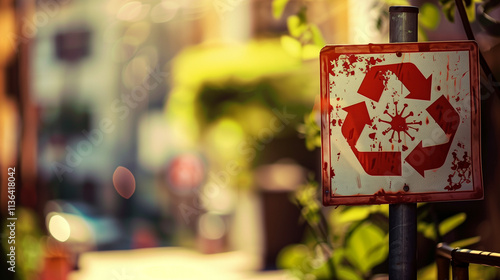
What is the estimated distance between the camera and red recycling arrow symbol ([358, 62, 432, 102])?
1653 millimetres

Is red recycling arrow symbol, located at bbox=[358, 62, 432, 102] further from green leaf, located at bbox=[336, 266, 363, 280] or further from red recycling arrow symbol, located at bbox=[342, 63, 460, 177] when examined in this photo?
green leaf, located at bbox=[336, 266, 363, 280]

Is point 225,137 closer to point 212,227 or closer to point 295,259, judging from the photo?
point 212,227

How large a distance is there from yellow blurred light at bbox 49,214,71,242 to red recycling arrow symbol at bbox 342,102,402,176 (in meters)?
9.13

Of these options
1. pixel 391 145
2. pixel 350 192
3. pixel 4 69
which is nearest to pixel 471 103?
pixel 391 145

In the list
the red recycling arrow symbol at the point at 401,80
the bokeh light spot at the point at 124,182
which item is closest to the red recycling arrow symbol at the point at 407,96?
the red recycling arrow symbol at the point at 401,80

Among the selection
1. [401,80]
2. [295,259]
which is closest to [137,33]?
[295,259]

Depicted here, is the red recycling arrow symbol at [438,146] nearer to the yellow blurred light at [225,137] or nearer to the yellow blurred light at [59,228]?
the yellow blurred light at [59,228]

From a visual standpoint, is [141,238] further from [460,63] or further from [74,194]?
[460,63]

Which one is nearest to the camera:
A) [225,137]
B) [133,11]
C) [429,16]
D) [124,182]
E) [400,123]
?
[400,123]

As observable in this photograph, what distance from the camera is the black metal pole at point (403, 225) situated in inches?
64.9

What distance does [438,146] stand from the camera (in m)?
1.65

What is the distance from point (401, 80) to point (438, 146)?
211mm

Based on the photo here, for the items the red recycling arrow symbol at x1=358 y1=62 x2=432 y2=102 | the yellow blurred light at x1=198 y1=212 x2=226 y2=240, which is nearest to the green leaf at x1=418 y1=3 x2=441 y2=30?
the red recycling arrow symbol at x1=358 y1=62 x2=432 y2=102

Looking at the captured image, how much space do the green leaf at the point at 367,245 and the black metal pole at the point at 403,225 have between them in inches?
38.0
